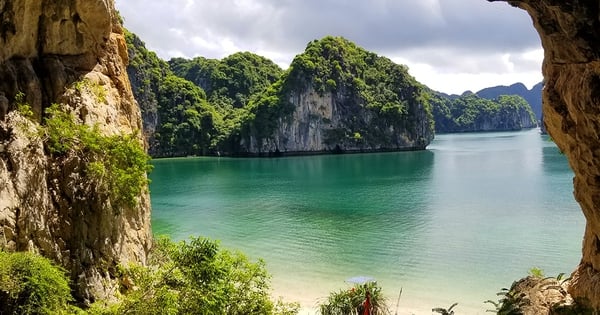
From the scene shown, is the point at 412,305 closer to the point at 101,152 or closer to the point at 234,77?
the point at 101,152

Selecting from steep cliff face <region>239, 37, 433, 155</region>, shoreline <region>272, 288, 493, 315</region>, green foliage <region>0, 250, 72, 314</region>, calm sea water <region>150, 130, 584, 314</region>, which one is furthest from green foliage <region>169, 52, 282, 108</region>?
green foliage <region>0, 250, 72, 314</region>

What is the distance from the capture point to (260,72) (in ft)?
401

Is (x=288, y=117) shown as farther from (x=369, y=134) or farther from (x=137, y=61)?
(x=137, y=61)

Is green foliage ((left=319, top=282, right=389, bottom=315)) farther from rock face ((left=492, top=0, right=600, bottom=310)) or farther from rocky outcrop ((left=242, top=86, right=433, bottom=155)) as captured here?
rocky outcrop ((left=242, top=86, right=433, bottom=155))

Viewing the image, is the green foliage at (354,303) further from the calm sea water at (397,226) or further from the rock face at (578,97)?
the rock face at (578,97)

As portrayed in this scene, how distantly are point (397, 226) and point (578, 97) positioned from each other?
62.5ft

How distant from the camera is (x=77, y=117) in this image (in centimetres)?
1035

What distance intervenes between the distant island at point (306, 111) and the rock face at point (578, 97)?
78.9 meters

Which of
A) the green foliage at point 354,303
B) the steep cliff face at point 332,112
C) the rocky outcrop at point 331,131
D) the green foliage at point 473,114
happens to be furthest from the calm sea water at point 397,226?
the green foliage at point 473,114

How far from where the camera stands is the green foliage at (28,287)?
6727 mm

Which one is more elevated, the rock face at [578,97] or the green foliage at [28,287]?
the rock face at [578,97]

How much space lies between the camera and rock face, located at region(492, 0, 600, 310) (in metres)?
6.61

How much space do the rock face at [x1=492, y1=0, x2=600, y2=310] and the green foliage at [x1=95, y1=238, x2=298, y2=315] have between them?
6.06 m

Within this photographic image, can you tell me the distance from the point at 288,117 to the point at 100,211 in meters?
79.8
